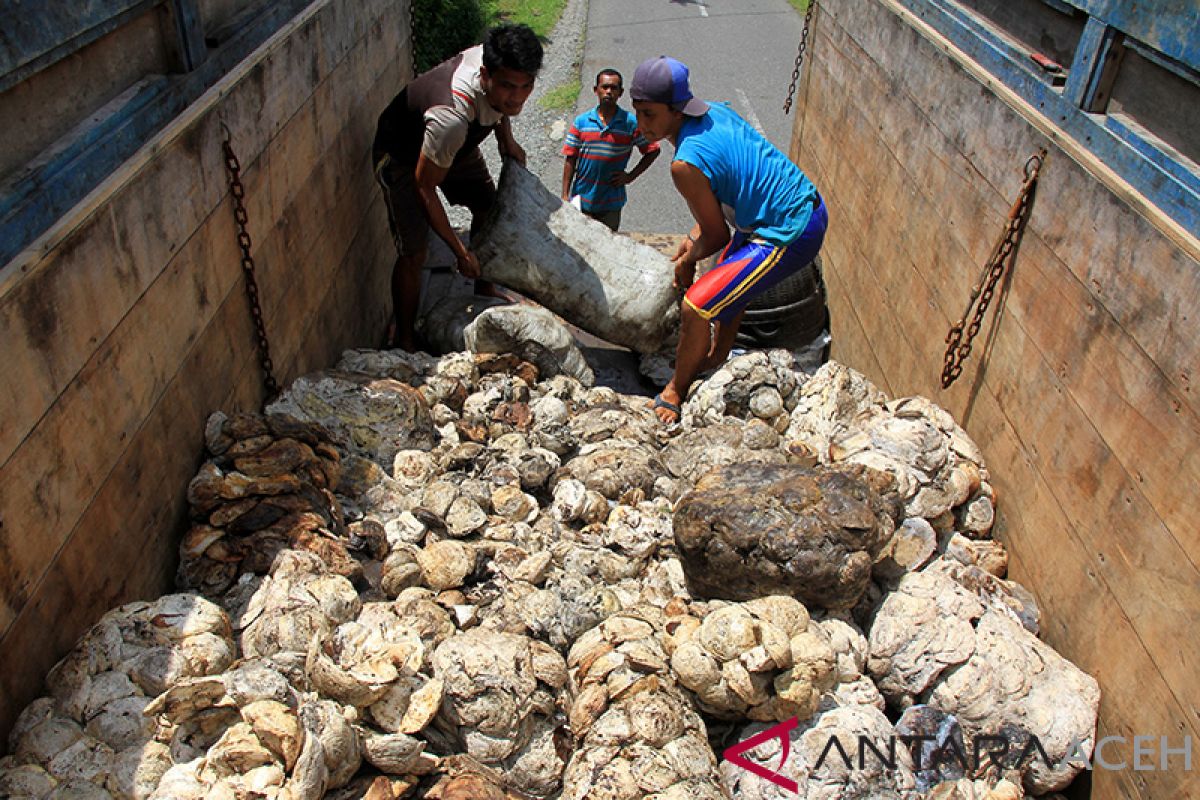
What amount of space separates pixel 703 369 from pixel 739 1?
580 inches

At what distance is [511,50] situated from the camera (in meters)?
4.34

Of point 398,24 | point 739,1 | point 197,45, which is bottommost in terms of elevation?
point 739,1

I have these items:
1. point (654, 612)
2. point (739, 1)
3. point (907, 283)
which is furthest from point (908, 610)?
point (739, 1)

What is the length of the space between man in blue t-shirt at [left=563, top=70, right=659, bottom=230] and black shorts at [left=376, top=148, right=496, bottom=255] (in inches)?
33.8

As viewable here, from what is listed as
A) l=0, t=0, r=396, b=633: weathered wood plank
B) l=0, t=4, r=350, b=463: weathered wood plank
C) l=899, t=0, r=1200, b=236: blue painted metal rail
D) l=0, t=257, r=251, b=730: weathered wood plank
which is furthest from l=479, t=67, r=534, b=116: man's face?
l=899, t=0, r=1200, b=236: blue painted metal rail

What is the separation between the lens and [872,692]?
9.43ft

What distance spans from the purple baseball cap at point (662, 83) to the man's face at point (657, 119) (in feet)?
0.09

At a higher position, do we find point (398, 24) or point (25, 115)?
point (25, 115)

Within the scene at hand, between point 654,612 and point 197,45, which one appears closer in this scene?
point 654,612

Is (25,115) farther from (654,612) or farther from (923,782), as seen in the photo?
(923,782)

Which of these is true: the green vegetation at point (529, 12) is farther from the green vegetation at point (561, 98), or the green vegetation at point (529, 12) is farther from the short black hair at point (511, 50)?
the short black hair at point (511, 50)

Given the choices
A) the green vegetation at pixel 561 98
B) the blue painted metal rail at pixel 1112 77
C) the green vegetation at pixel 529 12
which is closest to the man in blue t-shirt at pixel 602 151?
the blue painted metal rail at pixel 1112 77

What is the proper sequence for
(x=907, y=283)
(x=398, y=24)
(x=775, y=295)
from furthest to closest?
(x=398, y=24) < (x=775, y=295) < (x=907, y=283)

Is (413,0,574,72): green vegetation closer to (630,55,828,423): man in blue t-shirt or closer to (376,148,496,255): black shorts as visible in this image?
(376,148,496,255): black shorts
